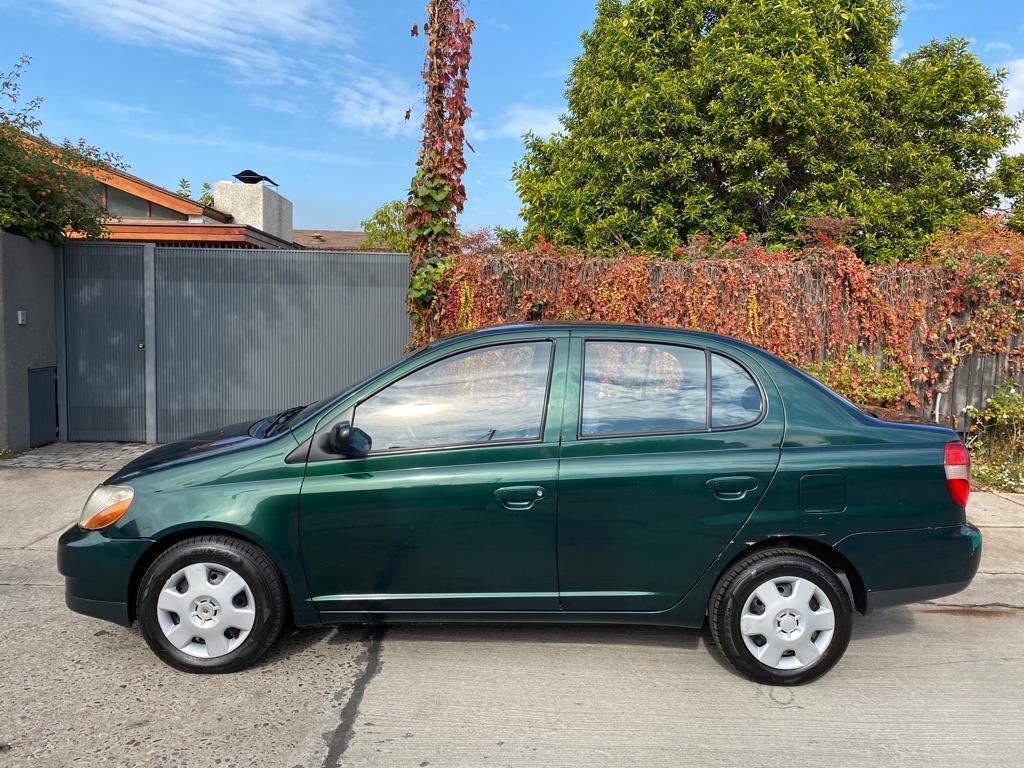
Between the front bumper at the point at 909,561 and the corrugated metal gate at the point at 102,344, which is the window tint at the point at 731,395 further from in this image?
the corrugated metal gate at the point at 102,344

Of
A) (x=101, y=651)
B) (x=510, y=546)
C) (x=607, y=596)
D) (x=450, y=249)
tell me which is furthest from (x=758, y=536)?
(x=450, y=249)

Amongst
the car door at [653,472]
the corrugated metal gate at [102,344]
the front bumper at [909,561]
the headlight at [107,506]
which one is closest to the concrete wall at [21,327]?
the corrugated metal gate at [102,344]

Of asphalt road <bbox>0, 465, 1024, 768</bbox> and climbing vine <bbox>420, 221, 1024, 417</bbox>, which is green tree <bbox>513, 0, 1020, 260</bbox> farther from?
asphalt road <bbox>0, 465, 1024, 768</bbox>

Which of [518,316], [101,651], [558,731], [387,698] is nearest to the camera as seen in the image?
[558,731]

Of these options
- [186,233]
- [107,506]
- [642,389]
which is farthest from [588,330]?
[186,233]

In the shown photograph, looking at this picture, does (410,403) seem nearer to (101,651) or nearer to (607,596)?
(607,596)

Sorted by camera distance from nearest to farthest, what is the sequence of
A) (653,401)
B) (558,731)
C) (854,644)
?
(558,731) < (653,401) < (854,644)

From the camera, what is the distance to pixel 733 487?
3248 millimetres

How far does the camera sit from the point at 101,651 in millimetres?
3627

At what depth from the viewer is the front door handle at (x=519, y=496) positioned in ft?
10.6

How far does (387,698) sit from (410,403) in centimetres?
130

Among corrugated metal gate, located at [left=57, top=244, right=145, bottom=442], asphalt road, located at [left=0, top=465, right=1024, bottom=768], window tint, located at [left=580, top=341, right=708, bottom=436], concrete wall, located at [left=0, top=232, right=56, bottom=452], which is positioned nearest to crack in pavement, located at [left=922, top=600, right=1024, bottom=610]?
asphalt road, located at [left=0, top=465, right=1024, bottom=768]

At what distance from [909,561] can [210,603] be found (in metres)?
3.17

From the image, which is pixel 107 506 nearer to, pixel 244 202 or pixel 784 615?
pixel 784 615
